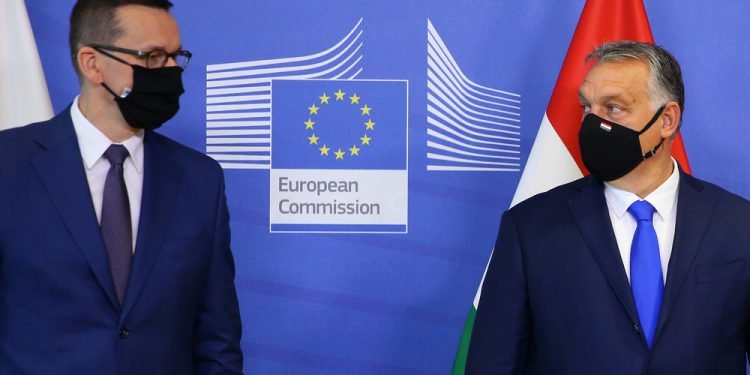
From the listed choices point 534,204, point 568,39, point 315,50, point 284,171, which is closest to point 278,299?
point 284,171

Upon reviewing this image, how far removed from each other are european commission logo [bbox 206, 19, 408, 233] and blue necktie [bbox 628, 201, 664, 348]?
1.02m

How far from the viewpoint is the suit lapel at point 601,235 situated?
2449mm

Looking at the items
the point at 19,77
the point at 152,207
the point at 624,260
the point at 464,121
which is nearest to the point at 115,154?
the point at 152,207

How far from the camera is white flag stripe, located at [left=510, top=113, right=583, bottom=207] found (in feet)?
10.5

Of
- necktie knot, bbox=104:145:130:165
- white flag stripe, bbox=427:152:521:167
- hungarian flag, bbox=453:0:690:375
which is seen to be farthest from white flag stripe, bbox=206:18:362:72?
necktie knot, bbox=104:145:130:165

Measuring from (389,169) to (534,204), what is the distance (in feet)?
2.67

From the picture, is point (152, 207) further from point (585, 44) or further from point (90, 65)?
point (585, 44)

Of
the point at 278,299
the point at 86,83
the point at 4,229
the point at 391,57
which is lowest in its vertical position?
the point at 278,299

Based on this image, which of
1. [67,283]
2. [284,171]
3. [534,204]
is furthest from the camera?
[284,171]

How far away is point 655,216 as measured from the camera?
8.48 ft

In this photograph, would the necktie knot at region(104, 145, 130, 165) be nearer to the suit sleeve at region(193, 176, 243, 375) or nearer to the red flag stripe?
the suit sleeve at region(193, 176, 243, 375)

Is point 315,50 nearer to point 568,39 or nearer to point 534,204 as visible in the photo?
point 568,39

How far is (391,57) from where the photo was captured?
11.1ft

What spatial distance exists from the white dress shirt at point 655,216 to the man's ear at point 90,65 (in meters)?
1.29
